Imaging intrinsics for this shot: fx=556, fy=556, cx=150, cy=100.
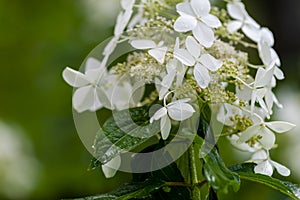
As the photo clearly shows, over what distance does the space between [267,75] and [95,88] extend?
20 centimetres

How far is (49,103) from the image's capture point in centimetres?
141

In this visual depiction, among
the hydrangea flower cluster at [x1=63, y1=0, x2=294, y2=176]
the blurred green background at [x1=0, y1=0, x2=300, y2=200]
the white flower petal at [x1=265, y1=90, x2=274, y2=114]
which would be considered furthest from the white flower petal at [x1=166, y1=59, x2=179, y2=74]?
the blurred green background at [x1=0, y1=0, x2=300, y2=200]

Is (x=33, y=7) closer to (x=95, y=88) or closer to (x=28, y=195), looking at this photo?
(x=28, y=195)

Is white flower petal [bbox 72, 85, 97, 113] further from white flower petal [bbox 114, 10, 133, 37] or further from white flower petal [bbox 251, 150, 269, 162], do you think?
white flower petal [bbox 251, 150, 269, 162]

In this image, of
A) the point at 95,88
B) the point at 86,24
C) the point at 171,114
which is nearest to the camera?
the point at 171,114

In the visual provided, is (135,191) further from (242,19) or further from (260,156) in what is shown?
(242,19)

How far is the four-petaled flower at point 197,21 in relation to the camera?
1.77 ft

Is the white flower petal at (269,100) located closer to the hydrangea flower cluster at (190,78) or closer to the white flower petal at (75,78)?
the hydrangea flower cluster at (190,78)

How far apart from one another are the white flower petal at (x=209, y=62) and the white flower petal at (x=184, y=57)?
0.01m

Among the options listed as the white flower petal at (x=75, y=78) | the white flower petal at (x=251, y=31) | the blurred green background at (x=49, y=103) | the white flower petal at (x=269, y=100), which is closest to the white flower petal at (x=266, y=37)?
the white flower petal at (x=251, y=31)

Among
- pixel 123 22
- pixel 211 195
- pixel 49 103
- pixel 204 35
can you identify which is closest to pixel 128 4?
pixel 123 22

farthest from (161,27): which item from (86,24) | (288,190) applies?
(86,24)

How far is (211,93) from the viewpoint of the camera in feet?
1.73

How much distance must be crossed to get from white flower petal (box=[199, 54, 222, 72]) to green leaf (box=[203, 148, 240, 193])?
0.27ft
